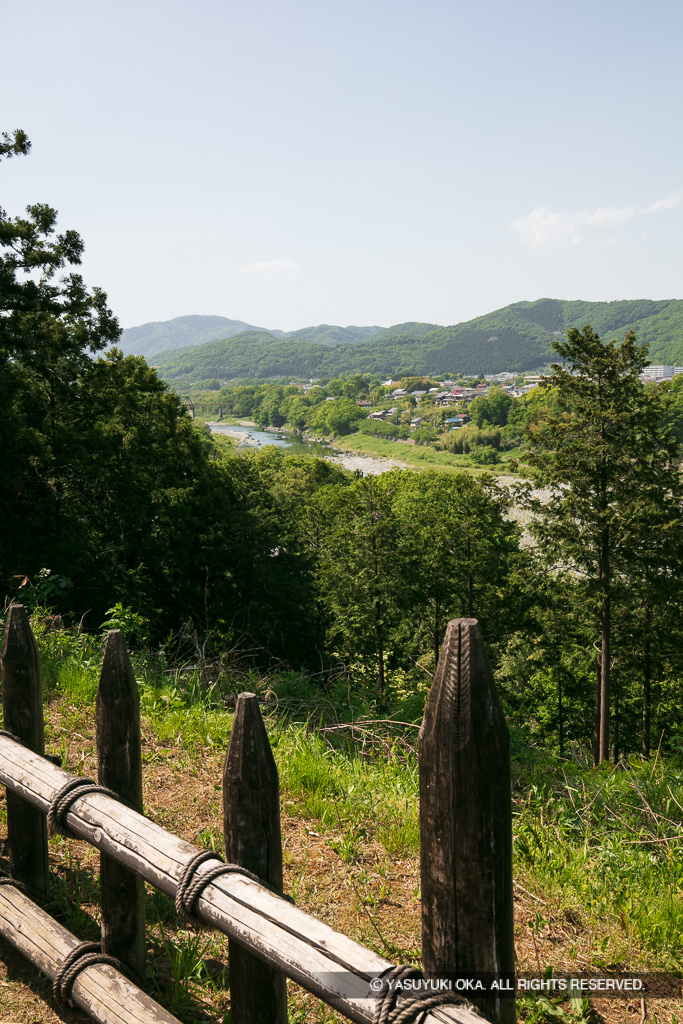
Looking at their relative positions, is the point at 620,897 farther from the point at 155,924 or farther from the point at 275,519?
the point at 275,519

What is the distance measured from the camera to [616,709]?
2612 cm

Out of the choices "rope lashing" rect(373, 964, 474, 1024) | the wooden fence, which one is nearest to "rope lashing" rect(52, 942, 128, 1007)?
the wooden fence

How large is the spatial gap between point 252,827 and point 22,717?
53.3 inches

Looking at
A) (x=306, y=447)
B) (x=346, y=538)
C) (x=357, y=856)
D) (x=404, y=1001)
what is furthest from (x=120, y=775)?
(x=306, y=447)

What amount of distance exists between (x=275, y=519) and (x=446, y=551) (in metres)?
7.41

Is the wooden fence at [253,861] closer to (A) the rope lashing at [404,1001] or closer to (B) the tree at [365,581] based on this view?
(A) the rope lashing at [404,1001]

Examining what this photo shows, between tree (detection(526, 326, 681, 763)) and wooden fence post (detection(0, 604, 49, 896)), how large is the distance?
56.6 feet

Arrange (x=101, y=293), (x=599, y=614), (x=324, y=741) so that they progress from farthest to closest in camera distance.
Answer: (x=599, y=614), (x=101, y=293), (x=324, y=741)

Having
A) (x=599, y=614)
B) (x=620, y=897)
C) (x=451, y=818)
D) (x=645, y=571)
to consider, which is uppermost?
(x=451, y=818)

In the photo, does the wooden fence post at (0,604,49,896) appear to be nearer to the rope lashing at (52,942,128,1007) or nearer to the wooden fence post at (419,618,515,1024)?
the rope lashing at (52,942,128,1007)

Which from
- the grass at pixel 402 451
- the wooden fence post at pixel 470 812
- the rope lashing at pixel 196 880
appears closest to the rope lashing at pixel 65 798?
the rope lashing at pixel 196 880

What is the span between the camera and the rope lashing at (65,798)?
7.30 feet

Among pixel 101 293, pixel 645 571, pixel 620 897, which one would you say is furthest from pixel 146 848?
pixel 645 571

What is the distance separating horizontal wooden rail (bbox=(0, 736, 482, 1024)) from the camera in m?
1.46
